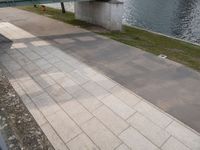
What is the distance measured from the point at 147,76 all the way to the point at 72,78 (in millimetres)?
4050

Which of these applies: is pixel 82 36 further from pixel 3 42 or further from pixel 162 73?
pixel 162 73

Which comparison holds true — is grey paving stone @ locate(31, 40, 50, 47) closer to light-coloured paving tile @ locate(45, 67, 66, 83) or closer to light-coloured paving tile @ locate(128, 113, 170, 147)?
light-coloured paving tile @ locate(45, 67, 66, 83)

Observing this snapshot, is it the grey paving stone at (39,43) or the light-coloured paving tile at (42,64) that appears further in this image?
the grey paving stone at (39,43)

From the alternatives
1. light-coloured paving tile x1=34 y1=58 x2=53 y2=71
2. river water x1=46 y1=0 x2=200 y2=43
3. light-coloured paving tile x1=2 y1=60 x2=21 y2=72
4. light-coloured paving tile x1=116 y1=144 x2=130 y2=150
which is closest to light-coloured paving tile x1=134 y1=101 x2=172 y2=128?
light-coloured paving tile x1=116 y1=144 x2=130 y2=150

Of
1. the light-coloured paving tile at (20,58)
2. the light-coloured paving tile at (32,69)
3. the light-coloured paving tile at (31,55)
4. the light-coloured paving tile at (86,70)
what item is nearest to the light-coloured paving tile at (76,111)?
the light-coloured paving tile at (86,70)

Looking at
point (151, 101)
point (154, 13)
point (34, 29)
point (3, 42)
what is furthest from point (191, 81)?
point (154, 13)

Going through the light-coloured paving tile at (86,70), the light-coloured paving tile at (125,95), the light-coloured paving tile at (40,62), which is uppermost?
the light-coloured paving tile at (40,62)

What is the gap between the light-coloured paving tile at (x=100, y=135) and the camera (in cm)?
795

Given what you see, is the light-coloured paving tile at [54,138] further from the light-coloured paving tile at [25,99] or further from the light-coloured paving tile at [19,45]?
→ the light-coloured paving tile at [19,45]

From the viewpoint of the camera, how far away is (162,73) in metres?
13.6

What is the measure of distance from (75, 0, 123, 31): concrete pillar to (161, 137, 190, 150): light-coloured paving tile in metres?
16.2

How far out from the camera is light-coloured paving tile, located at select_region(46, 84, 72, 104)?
34.5 ft

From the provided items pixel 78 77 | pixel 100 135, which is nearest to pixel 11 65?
pixel 78 77

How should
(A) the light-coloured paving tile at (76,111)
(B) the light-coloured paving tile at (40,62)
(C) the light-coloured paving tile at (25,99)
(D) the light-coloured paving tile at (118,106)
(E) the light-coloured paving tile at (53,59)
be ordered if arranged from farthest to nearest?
(E) the light-coloured paving tile at (53,59)
(B) the light-coloured paving tile at (40,62)
(C) the light-coloured paving tile at (25,99)
(D) the light-coloured paving tile at (118,106)
(A) the light-coloured paving tile at (76,111)
